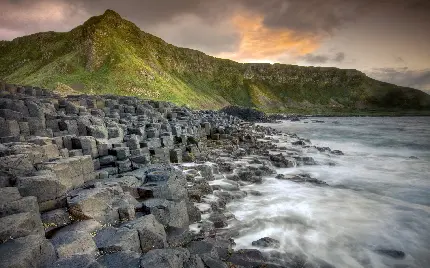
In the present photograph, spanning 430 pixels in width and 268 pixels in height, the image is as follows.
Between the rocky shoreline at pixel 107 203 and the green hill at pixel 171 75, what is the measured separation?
4461cm

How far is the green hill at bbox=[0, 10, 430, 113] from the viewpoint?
76.1m

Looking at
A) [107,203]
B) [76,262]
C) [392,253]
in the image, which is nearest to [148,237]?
[76,262]

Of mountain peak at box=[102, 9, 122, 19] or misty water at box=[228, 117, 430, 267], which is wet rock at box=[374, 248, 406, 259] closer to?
Answer: misty water at box=[228, 117, 430, 267]

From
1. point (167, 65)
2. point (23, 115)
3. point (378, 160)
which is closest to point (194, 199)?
point (23, 115)

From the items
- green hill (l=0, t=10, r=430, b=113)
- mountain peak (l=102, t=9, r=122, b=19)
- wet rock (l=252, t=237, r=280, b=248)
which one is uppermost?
mountain peak (l=102, t=9, r=122, b=19)

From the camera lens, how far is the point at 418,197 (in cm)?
1307

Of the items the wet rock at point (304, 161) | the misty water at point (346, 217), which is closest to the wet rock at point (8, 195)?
the misty water at point (346, 217)

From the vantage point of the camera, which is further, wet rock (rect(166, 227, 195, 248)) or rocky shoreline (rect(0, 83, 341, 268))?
wet rock (rect(166, 227, 195, 248))

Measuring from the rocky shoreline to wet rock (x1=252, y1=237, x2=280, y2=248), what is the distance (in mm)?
34

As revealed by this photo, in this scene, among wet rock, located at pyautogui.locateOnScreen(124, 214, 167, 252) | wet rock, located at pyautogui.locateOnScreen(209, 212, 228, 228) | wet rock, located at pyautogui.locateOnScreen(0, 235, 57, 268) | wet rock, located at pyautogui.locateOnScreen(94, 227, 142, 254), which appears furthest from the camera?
wet rock, located at pyautogui.locateOnScreen(209, 212, 228, 228)

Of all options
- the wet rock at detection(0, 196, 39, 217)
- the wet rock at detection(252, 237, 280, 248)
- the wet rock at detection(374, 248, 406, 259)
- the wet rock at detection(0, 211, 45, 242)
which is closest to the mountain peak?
the wet rock at detection(0, 196, 39, 217)

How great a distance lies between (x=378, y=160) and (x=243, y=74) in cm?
15143

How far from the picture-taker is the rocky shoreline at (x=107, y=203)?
5062 mm

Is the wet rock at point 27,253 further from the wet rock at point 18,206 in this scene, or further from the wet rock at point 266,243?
the wet rock at point 266,243
